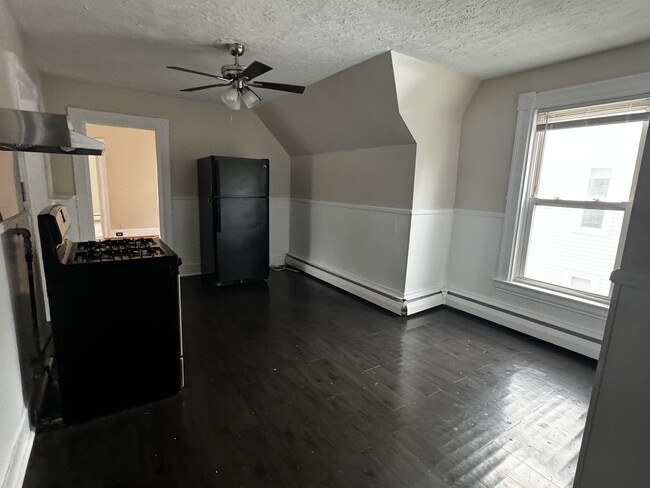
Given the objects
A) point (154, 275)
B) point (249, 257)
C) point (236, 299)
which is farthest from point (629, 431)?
point (249, 257)

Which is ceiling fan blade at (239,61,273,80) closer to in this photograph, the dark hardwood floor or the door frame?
the dark hardwood floor

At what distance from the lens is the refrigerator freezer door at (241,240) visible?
13.3 feet

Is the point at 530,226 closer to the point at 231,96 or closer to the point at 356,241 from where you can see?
the point at 356,241

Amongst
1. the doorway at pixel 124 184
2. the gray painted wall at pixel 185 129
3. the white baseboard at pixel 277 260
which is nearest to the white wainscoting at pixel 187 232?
the gray painted wall at pixel 185 129

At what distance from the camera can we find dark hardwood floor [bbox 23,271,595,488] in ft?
5.09

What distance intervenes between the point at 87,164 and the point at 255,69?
2704 mm

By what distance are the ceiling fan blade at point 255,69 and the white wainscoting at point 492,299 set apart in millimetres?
2444

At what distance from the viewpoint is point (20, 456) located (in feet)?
4.87

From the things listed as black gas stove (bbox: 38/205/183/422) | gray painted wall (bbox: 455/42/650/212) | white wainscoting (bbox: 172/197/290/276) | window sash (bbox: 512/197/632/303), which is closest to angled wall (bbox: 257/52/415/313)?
gray painted wall (bbox: 455/42/650/212)

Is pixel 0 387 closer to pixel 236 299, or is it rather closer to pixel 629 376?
pixel 629 376

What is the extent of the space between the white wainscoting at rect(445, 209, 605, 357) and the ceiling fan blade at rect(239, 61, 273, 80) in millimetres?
2444

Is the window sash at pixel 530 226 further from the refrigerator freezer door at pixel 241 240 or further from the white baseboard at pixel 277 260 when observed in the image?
the white baseboard at pixel 277 260

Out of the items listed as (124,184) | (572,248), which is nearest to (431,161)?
(572,248)

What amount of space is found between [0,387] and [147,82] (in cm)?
328
